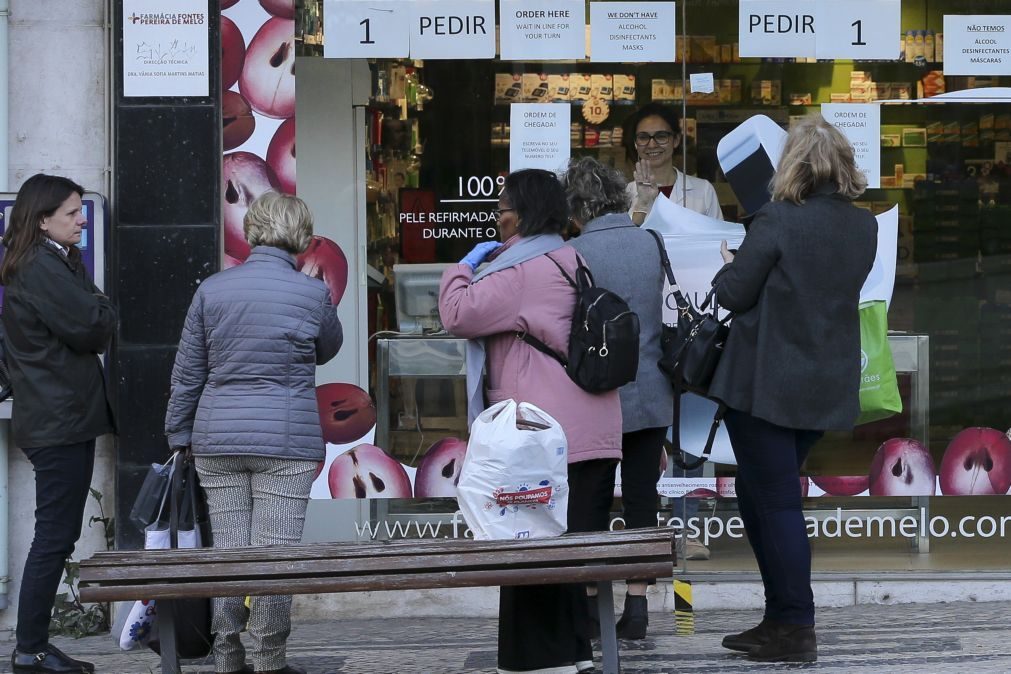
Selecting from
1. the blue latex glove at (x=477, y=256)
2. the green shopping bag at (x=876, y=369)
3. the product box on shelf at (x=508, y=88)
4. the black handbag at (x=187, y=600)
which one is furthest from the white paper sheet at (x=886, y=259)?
the black handbag at (x=187, y=600)

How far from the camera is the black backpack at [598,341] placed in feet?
15.9

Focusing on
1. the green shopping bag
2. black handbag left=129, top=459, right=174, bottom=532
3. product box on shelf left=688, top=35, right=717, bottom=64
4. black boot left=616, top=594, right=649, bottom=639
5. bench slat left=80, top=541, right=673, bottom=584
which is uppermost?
product box on shelf left=688, top=35, right=717, bottom=64

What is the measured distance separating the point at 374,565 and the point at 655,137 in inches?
113

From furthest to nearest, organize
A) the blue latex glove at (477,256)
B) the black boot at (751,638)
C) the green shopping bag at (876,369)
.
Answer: the green shopping bag at (876,369) → the black boot at (751,638) → the blue latex glove at (477,256)

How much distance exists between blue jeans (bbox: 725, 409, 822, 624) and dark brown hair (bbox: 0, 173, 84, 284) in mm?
2541

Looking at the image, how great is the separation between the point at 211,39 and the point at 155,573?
2.76m

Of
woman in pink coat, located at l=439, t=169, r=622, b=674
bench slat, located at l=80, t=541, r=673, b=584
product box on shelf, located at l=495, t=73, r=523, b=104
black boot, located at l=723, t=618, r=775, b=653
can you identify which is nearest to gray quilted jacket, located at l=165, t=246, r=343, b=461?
woman in pink coat, located at l=439, t=169, r=622, b=674

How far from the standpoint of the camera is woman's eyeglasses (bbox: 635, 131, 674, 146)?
656cm

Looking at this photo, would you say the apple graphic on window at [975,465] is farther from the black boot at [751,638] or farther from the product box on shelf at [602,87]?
the product box on shelf at [602,87]

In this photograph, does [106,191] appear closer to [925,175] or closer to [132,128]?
[132,128]

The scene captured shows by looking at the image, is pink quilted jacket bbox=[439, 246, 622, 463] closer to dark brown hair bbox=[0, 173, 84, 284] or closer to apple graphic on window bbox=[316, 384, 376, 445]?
dark brown hair bbox=[0, 173, 84, 284]

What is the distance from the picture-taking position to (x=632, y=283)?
5395mm

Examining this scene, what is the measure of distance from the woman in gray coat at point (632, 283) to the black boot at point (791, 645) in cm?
57

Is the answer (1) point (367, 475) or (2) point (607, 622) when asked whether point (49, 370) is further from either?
(2) point (607, 622)
